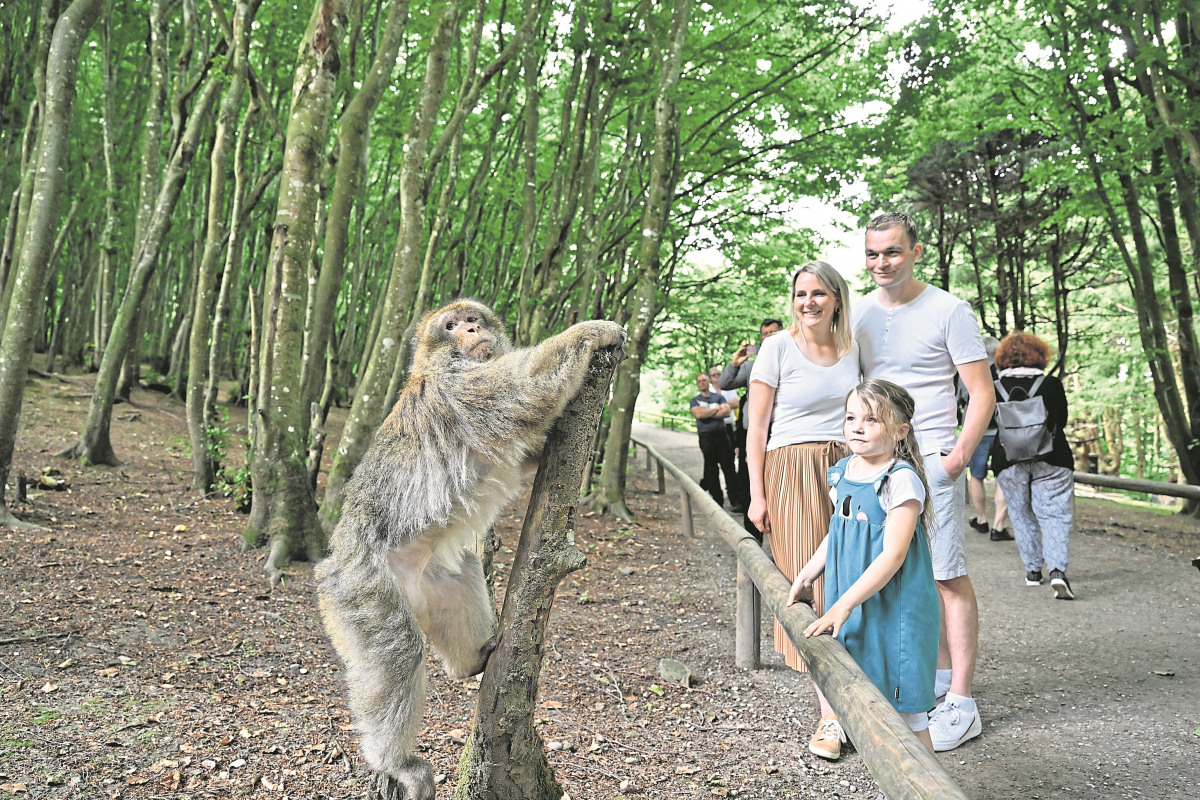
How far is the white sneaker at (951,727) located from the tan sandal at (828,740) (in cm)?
44

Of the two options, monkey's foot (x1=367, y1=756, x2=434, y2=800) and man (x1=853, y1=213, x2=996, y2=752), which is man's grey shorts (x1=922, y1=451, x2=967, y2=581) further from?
monkey's foot (x1=367, y1=756, x2=434, y2=800)

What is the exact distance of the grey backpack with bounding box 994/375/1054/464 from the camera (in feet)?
21.2

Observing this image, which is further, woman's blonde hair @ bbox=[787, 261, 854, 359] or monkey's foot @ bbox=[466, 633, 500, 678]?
woman's blonde hair @ bbox=[787, 261, 854, 359]

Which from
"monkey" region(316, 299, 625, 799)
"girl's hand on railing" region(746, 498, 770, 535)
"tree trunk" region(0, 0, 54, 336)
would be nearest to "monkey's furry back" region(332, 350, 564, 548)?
"monkey" region(316, 299, 625, 799)

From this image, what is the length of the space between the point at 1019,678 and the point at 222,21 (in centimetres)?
800

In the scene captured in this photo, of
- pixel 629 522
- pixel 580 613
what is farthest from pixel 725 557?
pixel 580 613

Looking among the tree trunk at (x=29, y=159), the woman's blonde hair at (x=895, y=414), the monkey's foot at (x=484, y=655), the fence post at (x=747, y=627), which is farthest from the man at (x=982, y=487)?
the tree trunk at (x=29, y=159)

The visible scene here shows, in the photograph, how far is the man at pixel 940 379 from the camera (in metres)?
3.53

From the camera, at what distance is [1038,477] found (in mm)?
6523

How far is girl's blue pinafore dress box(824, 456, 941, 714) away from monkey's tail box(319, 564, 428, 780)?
1656 millimetres

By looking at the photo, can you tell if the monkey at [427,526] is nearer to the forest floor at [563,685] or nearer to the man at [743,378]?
the forest floor at [563,685]

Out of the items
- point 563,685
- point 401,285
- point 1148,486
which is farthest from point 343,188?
point 1148,486

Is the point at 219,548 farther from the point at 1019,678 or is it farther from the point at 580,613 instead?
the point at 1019,678

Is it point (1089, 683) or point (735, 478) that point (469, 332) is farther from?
point (735, 478)
